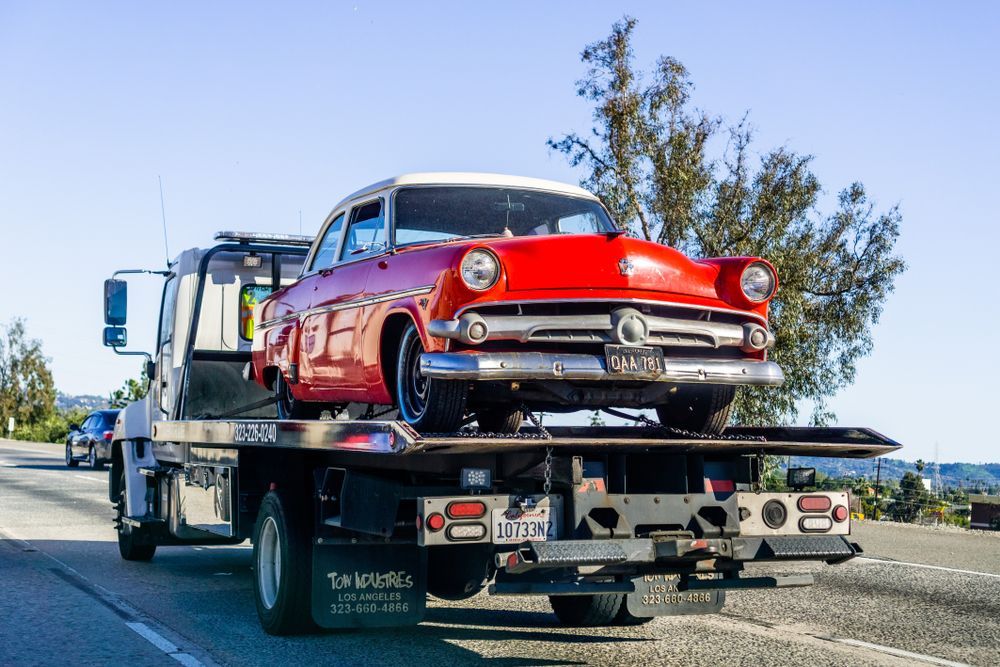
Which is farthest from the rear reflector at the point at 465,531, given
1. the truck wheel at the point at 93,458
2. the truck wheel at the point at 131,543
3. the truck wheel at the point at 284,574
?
the truck wheel at the point at 93,458

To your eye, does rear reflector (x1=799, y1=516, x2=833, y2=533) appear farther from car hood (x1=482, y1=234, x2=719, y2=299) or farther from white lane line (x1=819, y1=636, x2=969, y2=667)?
car hood (x1=482, y1=234, x2=719, y2=299)

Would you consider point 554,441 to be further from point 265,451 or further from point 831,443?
point 265,451

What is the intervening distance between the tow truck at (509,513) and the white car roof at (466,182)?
1480mm

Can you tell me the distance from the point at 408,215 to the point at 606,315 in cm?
191

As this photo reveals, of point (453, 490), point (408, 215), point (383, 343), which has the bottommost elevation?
point (453, 490)

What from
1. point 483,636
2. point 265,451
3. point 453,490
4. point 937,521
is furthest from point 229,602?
point 937,521

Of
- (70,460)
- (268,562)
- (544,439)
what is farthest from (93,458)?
(544,439)

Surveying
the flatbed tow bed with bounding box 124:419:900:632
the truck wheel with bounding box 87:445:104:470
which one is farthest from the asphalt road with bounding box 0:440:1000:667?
the truck wheel with bounding box 87:445:104:470

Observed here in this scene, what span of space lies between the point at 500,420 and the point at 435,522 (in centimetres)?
112

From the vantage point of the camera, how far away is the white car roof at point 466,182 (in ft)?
27.0

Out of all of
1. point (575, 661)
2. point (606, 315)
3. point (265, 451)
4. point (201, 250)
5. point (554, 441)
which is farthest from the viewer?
point (201, 250)

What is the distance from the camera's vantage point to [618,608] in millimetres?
8359

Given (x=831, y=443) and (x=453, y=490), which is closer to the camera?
(x=453, y=490)

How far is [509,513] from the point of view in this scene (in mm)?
6176
